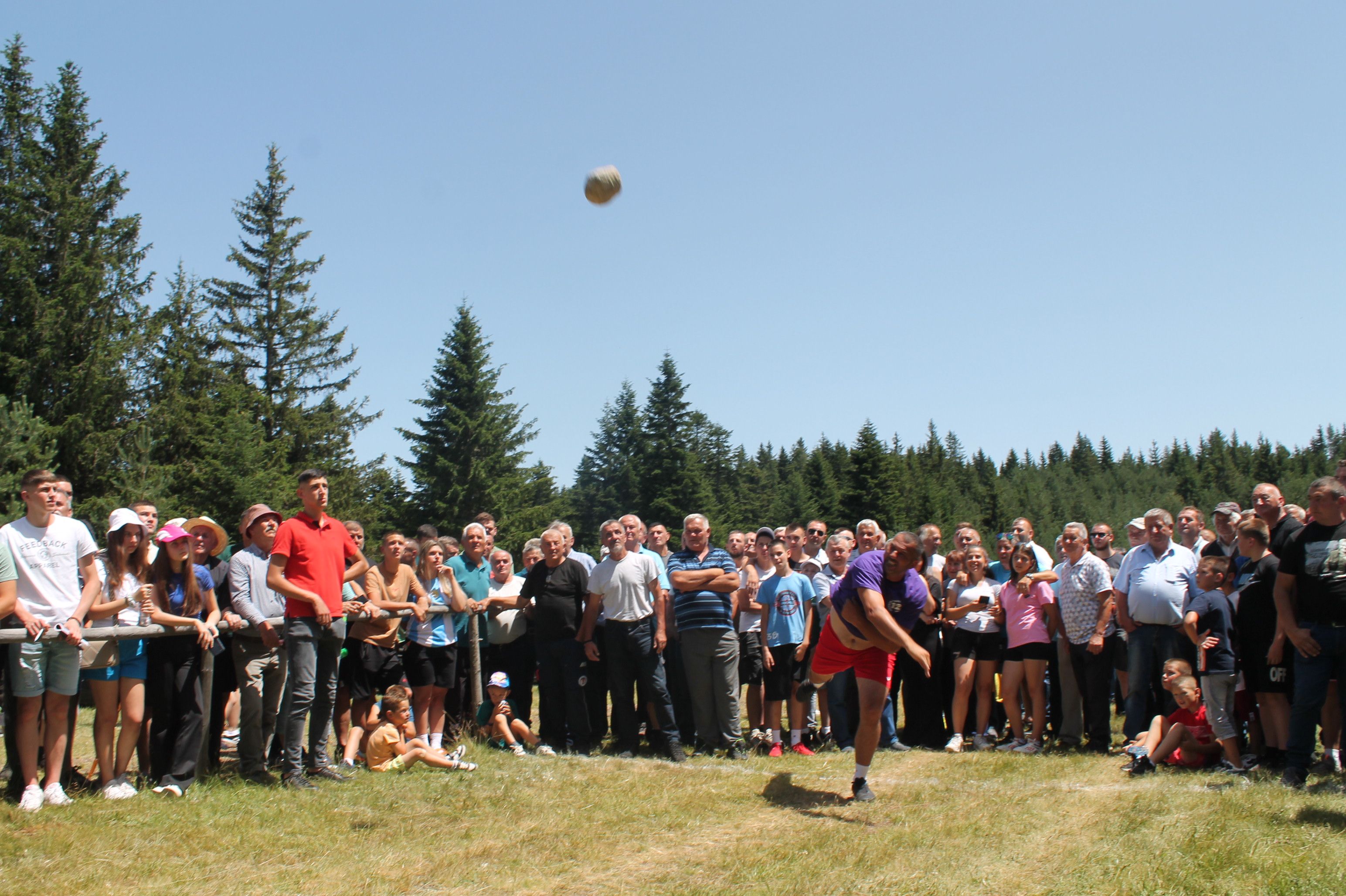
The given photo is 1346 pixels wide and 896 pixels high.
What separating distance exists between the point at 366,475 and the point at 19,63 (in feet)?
64.2

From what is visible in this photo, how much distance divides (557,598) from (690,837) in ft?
11.0

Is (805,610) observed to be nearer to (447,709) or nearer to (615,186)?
(447,709)

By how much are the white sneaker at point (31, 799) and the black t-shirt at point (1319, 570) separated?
8342 millimetres

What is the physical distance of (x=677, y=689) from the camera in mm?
9852

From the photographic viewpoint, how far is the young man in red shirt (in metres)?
7.09

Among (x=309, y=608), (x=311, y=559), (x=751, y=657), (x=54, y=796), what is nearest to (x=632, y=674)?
(x=751, y=657)

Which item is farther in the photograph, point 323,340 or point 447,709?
point 323,340

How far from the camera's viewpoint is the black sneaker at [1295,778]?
22.1ft

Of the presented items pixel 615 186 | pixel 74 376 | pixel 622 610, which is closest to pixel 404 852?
pixel 622 610

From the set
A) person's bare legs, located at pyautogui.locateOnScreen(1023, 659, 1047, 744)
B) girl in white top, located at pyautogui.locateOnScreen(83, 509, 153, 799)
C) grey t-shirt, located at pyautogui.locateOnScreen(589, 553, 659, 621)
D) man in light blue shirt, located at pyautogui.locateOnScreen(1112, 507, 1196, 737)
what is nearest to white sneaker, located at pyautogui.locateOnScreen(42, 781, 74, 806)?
girl in white top, located at pyautogui.locateOnScreen(83, 509, 153, 799)

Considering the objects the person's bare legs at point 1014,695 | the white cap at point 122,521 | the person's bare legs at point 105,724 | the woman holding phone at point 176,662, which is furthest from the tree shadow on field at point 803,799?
the white cap at point 122,521

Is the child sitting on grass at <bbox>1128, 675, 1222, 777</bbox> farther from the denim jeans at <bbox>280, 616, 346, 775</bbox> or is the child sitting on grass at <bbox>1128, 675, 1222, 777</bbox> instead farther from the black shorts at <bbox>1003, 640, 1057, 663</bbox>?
the denim jeans at <bbox>280, 616, 346, 775</bbox>

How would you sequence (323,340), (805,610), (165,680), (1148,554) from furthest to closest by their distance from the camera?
(323,340)
(805,610)
(1148,554)
(165,680)

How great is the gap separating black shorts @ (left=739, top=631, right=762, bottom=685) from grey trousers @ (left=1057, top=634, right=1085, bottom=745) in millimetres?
2893
